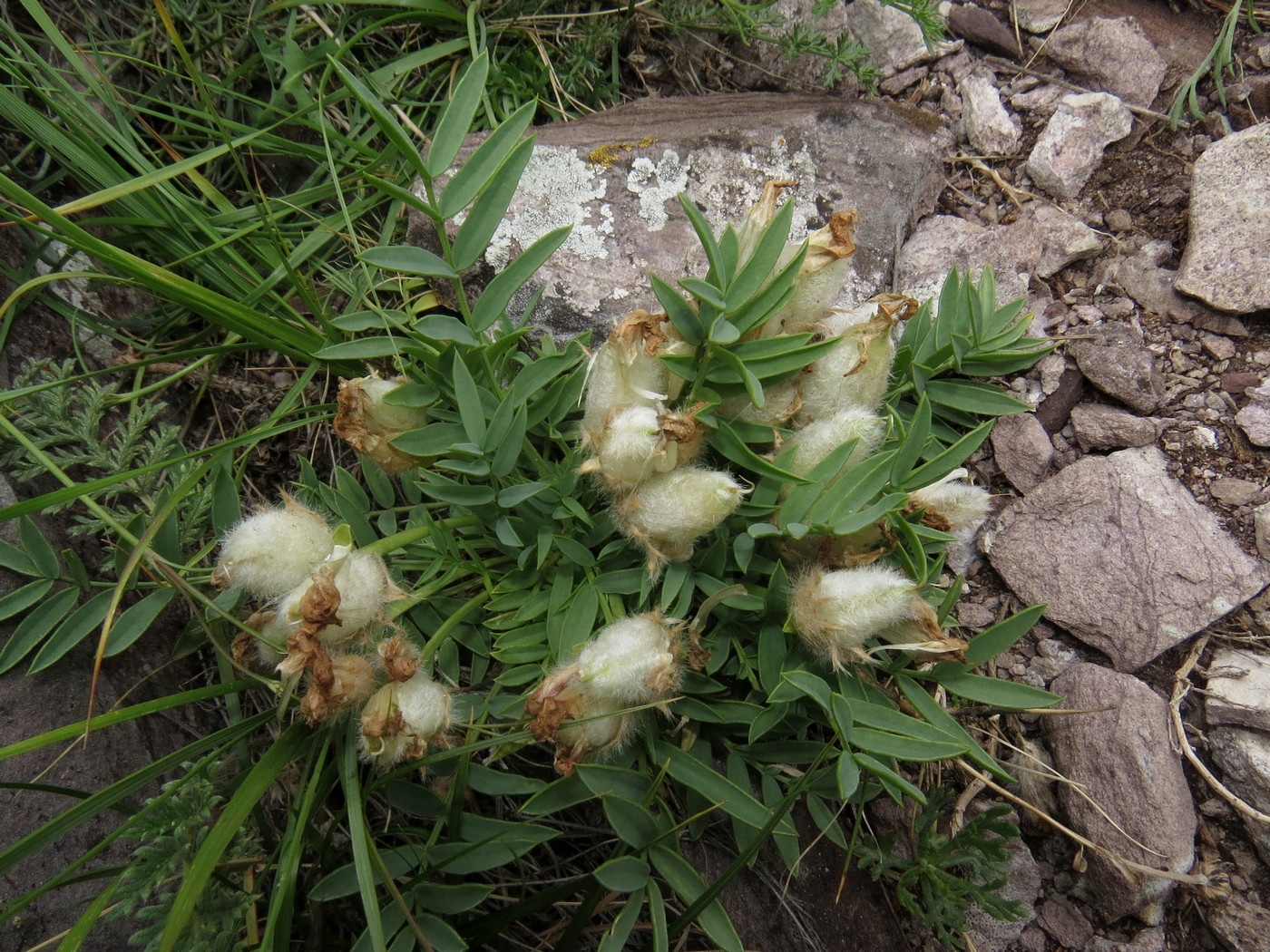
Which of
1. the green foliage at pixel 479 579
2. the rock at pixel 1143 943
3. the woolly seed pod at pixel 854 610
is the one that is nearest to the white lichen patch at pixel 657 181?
the green foliage at pixel 479 579

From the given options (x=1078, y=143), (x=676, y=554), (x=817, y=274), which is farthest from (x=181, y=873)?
(x=1078, y=143)

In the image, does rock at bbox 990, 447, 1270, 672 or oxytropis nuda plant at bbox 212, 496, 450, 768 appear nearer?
oxytropis nuda plant at bbox 212, 496, 450, 768

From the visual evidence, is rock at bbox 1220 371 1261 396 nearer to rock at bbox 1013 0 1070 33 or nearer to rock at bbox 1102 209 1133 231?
rock at bbox 1102 209 1133 231

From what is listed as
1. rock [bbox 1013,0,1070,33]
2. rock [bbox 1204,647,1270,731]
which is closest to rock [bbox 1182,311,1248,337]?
rock [bbox 1204,647,1270,731]

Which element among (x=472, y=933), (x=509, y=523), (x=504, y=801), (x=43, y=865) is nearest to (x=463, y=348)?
(x=509, y=523)

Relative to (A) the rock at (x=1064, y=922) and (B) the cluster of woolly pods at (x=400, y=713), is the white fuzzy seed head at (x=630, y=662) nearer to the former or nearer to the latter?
(B) the cluster of woolly pods at (x=400, y=713)

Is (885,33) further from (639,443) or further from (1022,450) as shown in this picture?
(639,443)

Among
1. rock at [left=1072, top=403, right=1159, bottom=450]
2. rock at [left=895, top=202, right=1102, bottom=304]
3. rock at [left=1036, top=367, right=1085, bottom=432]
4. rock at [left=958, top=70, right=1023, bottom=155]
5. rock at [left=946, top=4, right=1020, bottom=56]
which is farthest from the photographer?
rock at [left=946, top=4, right=1020, bottom=56]

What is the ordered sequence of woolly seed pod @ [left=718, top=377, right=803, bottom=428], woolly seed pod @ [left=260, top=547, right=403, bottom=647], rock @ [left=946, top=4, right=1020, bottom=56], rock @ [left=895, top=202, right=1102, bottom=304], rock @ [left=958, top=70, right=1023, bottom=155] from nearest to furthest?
1. woolly seed pod @ [left=260, top=547, right=403, bottom=647]
2. woolly seed pod @ [left=718, top=377, right=803, bottom=428]
3. rock @ [left=895, top=202, right=1102, bottom=304]
4. rock @ [left=958, top=70, right=1023, bottom=155]
5. rock @ [left=946, top=4, right=1020, bottom=56]
